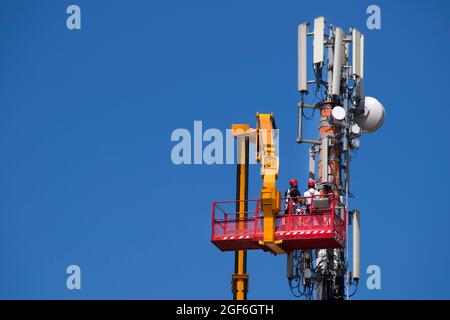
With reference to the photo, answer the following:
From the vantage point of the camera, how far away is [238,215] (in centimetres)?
9438

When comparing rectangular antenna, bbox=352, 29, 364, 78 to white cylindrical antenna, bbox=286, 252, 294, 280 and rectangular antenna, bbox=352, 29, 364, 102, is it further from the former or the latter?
white cylindrical antenna, bbox=286, 252, 294, 280

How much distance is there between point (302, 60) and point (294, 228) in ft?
32.6

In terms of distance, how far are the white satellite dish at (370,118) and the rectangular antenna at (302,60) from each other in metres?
3.58

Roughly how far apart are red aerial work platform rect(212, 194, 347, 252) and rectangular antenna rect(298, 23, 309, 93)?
6747 mm

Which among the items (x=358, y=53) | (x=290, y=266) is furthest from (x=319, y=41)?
(x=290, y=266)

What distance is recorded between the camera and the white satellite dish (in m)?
100

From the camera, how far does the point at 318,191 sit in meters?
97.1

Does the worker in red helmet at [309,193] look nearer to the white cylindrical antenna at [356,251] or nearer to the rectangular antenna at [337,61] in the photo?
the white cylindrical antenna at [356,251]

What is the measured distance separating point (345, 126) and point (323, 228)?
8.14 meters

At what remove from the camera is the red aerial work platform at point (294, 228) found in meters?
92.0

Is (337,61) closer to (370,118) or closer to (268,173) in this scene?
(370,118)
